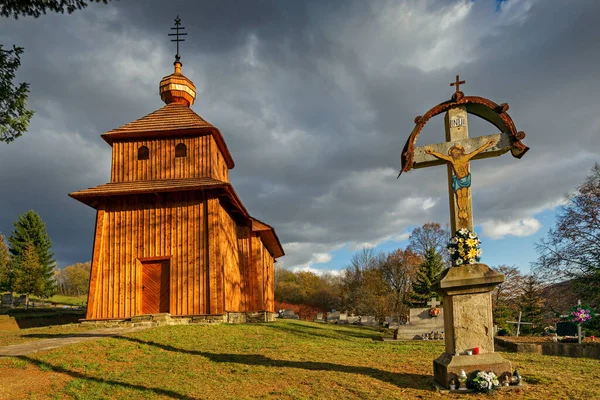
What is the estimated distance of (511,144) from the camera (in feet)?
25.1

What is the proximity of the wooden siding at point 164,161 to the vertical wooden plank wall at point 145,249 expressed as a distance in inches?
52.7

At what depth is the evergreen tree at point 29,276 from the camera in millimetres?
37406

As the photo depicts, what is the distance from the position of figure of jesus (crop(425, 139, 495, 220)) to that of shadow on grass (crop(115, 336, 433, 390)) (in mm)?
3126

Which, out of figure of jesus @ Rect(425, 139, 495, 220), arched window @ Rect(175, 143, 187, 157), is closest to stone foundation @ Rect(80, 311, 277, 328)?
arched window @ Rect(175, 143, 187, 157)

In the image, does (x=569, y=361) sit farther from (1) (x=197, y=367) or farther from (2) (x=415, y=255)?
(2) (x=415, y=255)

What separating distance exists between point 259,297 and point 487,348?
1687cm

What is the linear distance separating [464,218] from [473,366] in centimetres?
260

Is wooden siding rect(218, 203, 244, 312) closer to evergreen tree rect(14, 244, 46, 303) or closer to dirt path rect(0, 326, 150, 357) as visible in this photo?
dirt path rect(0, 326, 150, 357)

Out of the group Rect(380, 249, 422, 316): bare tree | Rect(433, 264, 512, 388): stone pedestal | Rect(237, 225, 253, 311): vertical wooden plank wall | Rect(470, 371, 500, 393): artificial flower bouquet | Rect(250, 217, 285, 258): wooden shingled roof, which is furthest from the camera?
Rect(380, 249, 422, 316): bare tree

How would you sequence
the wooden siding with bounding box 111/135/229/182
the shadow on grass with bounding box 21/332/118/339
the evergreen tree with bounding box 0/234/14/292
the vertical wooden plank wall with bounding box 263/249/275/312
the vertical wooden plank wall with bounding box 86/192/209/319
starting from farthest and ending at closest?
the evergreen tree with bounding box 0/234/14/292
the vertical wooden plank wall with bounding box 263/249/275/312
the wooden siding with bounding box 111/135/229/182
the vertical wooden plank wall with bounding box 86/192/209/319
the shadow on grass with bounding box 21/332/118/339

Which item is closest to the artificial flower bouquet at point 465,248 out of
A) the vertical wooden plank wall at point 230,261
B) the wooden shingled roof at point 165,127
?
the vertical wooden plank wall at point 230,261

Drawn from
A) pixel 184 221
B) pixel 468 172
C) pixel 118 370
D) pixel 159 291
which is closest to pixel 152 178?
pixel 184 221

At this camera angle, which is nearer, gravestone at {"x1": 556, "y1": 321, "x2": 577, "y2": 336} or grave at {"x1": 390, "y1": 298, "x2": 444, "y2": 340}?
gravestone at {"x1": 556, "y1": 321, "x2": 577, "y2": 336}

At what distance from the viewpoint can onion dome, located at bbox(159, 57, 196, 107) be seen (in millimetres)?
21922
